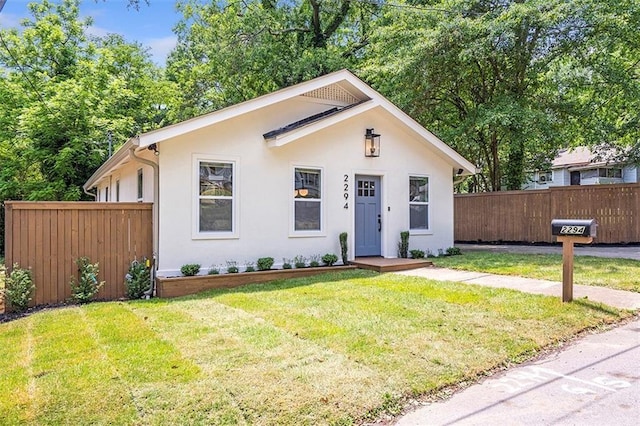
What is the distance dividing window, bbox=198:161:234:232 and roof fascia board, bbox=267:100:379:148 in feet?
3.45

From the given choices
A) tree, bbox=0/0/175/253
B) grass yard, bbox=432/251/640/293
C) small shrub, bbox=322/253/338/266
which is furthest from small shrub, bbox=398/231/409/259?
tree, bbox=0/0/175/253

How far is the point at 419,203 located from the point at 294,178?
11.9 feet

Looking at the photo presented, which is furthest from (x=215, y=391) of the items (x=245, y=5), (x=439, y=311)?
(x=245, y=5)

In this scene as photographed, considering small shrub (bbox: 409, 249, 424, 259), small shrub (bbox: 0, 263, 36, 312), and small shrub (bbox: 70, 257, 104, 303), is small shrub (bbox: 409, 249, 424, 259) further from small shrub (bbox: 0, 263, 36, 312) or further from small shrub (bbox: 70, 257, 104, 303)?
small shrub (bbox: 0, 263, 36, 312)

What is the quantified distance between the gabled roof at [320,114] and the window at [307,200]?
979 millimetres

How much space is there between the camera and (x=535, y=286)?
7062mm

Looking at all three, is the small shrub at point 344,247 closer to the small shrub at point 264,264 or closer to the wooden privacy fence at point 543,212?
the small shrub at point 264,264

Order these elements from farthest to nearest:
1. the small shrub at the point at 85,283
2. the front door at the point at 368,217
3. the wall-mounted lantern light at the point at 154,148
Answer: the front door at the point at 368,217
the wall-mounted lantern light at the point at 154,148
the small shrub at the point at 85,283

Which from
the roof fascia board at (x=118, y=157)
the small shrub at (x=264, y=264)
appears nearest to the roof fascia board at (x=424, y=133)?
the small shrub at (x=264, y=264)

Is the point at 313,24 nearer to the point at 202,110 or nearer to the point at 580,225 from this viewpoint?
the point at 202,110

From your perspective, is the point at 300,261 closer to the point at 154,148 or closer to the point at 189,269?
the point at 189,269

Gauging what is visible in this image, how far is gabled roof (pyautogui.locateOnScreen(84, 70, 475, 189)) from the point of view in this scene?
8.06 m

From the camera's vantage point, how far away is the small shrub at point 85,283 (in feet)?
24.0

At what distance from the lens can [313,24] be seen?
67.4 feet
